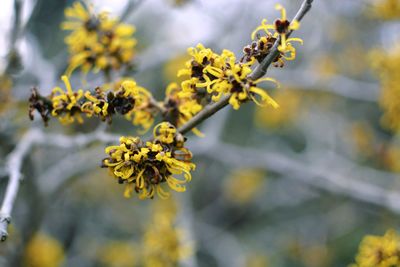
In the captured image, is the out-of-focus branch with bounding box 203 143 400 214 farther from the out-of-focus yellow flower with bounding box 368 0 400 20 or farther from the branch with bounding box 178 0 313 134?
the branch with bounding box 178 0 313 134

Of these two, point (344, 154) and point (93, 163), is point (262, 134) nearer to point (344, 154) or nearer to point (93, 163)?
point (344, 154)

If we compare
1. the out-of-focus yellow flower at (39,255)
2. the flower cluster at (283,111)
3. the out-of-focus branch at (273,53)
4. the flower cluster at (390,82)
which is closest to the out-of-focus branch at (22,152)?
the out-of-focus branch at (273,53)

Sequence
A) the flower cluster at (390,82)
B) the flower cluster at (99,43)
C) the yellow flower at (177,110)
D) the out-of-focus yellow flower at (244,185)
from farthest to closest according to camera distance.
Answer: the out-of-focus yellow flower at (244,185) → the flower cluster at (390,82) → the flower cluster at (99,43) → the yellow flower at (177,110)

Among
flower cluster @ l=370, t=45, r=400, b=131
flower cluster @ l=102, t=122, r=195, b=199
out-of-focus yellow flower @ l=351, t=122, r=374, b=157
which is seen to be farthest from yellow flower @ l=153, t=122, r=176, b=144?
out-of-focus yellow flower @ l=351, t=122, r=374, b=157

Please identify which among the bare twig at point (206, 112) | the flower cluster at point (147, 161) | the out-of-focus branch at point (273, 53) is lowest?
the flower cluster at point (147, 161)

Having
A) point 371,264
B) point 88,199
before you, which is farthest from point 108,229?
point 371,264

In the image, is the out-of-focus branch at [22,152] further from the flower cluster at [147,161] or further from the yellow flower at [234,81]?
the yellow flower at [234,81]

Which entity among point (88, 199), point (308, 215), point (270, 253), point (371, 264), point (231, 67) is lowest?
point (371, 264)
